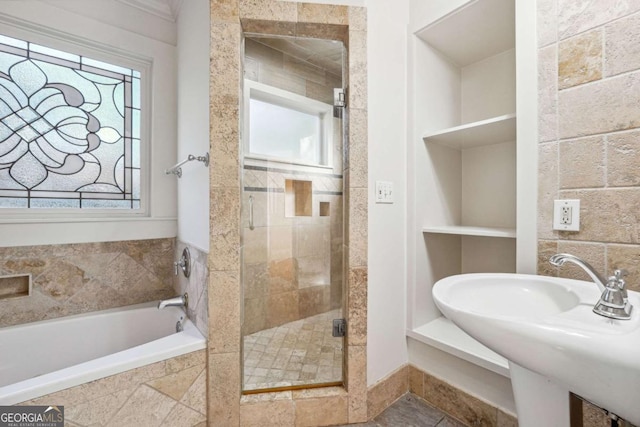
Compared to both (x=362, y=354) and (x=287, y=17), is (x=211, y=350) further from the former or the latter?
(x=287, y=17)

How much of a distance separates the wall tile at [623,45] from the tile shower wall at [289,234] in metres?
1.07

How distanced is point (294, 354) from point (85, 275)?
4.76 feet

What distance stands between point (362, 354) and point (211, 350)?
74 centimetres

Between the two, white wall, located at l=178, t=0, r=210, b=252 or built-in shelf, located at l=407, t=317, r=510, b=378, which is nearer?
built-in shelf, located at l=407, t=317, r=510, b=378

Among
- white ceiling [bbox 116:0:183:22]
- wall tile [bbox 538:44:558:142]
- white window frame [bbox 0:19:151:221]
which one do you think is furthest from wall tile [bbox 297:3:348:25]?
white window frame [bbox 0:19:151:221]

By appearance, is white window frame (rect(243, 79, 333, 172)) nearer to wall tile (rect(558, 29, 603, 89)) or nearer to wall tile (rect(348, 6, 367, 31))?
wall tile (rect(348, 6, 367, 31))

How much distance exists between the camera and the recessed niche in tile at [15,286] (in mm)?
1528

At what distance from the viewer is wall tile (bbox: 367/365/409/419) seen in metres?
1.38

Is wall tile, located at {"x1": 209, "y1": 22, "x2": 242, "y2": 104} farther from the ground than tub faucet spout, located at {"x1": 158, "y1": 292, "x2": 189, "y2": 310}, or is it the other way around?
wall tile, located at {"x1": 209, "y1": 22, "x2": 242, "y2": 104}

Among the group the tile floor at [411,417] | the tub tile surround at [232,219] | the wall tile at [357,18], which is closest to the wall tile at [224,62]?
the tub tile surround at [232,219]

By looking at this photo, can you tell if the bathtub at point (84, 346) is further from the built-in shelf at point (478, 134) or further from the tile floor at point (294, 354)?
the built-in shelf at point (478, 134)

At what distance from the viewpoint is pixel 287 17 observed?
1.29 m

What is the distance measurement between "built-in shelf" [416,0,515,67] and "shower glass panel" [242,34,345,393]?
575 mm

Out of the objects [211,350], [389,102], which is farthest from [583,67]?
[211,350]
